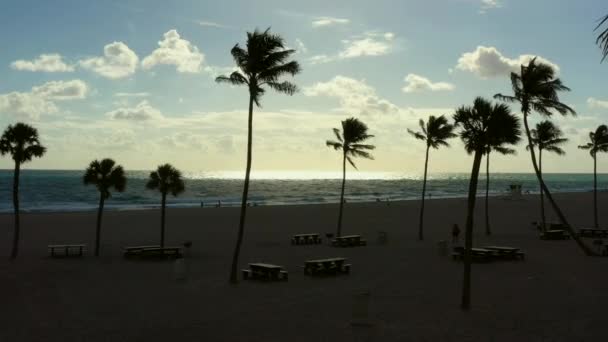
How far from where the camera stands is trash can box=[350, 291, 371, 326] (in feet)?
45.5

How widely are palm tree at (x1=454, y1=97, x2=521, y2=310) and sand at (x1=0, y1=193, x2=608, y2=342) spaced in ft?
6.49

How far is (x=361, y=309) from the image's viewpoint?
14.0 m

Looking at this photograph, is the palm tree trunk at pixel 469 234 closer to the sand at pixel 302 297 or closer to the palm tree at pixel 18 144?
the sand at pixel 302 297

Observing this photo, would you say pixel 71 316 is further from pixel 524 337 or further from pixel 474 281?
pixel 474 281

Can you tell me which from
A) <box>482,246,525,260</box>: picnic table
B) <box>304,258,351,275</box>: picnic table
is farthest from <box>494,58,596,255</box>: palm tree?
<box>304,258,351,275</box>: picnic table

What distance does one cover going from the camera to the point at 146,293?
18234mm

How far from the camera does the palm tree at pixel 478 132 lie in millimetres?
14945

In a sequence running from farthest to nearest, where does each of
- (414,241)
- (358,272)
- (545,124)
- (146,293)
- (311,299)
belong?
(545,124), (414,241), (358,272), (146,293), (311,299)

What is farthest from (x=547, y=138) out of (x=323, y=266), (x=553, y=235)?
(x=323, y=266)

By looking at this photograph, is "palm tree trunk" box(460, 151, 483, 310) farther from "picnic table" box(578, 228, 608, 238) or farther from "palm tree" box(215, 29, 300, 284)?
"picnic table" box(578, 228, 608, 238)

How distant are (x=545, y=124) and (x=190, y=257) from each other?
2678 centimetres

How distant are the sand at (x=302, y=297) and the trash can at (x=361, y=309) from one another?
1.49ft

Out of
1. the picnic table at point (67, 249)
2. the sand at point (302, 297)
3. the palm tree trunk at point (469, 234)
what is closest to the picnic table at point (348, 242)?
the sand at point (302, 297)

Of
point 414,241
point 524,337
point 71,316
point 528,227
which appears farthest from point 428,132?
point 71,316
